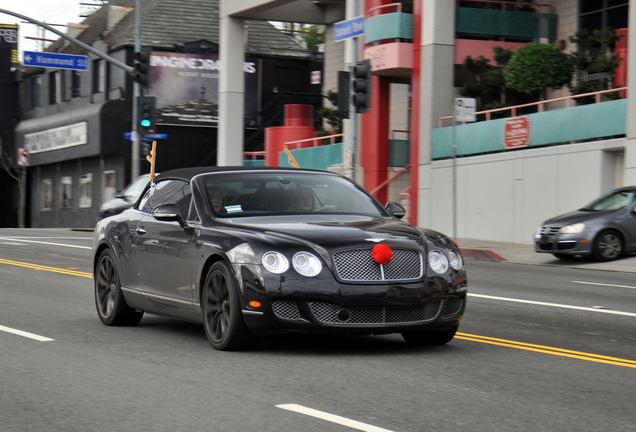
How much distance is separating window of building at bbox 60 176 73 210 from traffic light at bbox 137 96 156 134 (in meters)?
20.4

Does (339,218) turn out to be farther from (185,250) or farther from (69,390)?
(69,390)

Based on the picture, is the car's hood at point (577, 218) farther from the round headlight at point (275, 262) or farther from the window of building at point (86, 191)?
the window of building at point (86, 191)

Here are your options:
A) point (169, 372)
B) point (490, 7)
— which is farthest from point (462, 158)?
point (169, 372)

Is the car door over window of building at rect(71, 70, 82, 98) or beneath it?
beneath

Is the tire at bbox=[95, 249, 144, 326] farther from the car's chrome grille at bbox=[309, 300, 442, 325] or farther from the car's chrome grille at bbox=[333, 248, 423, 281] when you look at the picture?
the car's chrome grille at bbox=[333, 248, 423, 281]

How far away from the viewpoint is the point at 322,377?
7.27m

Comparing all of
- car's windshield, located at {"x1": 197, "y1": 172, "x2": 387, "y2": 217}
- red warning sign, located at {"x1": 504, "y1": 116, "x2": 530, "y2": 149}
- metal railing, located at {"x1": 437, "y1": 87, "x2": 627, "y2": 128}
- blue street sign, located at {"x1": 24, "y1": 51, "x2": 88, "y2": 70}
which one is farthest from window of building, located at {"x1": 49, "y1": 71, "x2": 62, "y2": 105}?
car's windshield, located at {"x1": 197, "y1": 172, "x2": 387, "y2": 217}

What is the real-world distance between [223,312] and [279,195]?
4.40ft

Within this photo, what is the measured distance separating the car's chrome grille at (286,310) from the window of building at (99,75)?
4290 centimetres

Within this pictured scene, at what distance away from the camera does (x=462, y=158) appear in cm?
3048

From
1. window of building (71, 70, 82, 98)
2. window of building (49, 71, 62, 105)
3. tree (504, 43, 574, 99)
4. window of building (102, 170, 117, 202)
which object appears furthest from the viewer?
window of building (49, 71, 62, 105)

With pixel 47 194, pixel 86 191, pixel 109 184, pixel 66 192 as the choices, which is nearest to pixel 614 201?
pixel 109 184

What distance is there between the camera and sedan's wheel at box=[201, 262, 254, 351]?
8219mm

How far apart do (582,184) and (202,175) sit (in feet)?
57.6
